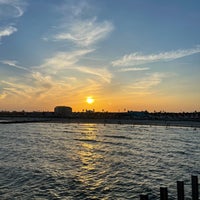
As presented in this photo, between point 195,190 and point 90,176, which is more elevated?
point 195,190

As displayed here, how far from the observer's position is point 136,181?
129 feet

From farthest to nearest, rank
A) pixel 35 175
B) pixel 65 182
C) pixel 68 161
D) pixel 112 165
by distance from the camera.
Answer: pixel 68 161 < pixel 112 165 < pixel 35 175 < pixel 65 182

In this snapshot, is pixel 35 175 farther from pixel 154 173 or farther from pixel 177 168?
pixel 177 168

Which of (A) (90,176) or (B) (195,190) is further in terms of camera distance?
(A) (90,176)

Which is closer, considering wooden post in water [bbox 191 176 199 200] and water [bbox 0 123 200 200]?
wooden post in water [bbox 191 176 199 200]

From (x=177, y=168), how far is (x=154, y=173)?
6.03m

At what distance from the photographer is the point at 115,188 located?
117 ft

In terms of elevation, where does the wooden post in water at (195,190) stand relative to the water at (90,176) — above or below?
above

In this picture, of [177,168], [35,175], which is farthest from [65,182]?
[177,168]

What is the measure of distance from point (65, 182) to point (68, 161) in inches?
694

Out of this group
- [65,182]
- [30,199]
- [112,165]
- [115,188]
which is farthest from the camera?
[112,165]

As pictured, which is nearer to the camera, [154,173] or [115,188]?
[115,188]

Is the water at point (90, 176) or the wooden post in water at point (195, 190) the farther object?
the water at point (90, 176)

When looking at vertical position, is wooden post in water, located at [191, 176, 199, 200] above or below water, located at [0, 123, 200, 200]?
above
